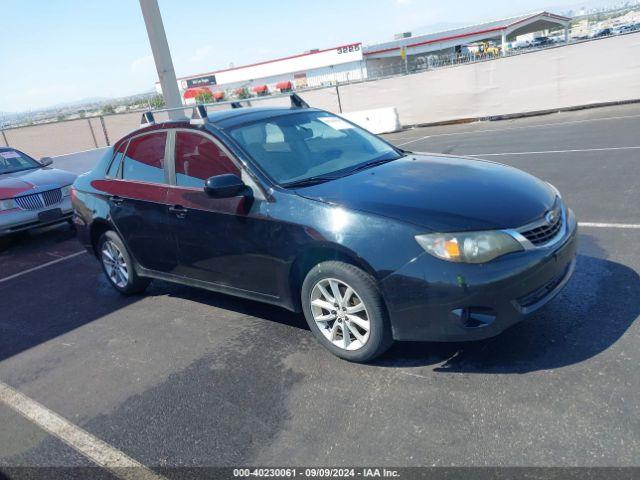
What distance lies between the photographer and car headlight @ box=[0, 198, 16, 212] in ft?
26.4

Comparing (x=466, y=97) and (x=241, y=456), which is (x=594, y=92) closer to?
(x=466, y=97)

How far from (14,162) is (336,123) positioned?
730 cm

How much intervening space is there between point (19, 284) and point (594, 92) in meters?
15.0

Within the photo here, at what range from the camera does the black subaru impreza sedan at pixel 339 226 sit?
307cm

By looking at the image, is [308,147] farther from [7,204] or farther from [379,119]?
[379,119]

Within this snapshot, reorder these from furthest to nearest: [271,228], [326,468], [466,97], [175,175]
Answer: [466,97] → [175,175] → [271,228] → [326,468]

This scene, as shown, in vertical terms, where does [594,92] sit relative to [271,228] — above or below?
below

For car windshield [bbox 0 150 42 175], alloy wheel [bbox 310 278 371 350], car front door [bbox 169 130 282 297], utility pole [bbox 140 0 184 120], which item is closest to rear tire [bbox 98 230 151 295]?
car front door [bbox 169 130 282 297]

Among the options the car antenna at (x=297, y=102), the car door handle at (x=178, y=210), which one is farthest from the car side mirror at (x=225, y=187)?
the car antenna at (x=297, y=102)

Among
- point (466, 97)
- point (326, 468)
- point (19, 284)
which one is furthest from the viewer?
point (466, 97)

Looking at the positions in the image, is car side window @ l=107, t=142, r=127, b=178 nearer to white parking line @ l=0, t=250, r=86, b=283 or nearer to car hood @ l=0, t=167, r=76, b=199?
white parking line @ l=0, t=250, r=86, b=283

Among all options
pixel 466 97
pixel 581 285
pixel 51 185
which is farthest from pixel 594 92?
pixel 51 185

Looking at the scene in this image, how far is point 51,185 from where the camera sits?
8.50m

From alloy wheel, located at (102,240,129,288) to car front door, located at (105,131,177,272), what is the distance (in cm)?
31
